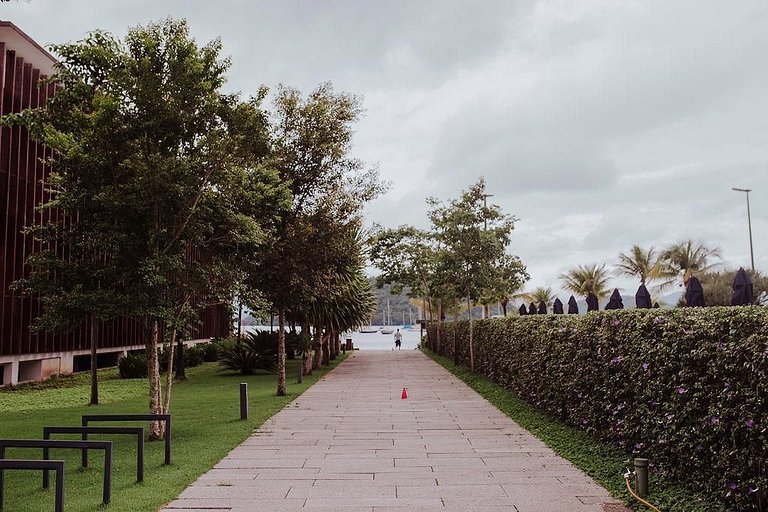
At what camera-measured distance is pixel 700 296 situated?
768 centimetres

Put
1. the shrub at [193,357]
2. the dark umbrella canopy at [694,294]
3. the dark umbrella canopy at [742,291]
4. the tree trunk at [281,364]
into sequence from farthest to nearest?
1. the shrub at [193,357]
2. the tree trunk at [281,364]
3. the dark umbrella canopy at [694,294]
4. the dark umbrella canopy at [742,291]

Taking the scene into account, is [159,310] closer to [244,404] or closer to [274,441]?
[274,441]

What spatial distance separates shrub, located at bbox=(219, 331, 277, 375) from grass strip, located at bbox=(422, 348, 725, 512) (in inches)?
453

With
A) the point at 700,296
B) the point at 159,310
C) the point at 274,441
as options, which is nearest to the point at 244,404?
the point at 274,441

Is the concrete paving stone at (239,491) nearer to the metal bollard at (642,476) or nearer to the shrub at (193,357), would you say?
the metal bollard at (642,476)

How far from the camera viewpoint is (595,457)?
24.9 feet

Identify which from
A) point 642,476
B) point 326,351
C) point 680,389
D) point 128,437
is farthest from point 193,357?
point 680,389

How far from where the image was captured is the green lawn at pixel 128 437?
6.08 meters

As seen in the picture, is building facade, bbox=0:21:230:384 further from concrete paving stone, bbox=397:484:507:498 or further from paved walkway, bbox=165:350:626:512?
concrete paving stone, bbox=397:484:507:498

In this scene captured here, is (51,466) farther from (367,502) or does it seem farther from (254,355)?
(254,355)

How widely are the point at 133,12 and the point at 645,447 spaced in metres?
9.21

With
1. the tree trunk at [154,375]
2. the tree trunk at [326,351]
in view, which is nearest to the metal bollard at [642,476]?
the tree trunk at [154,375]

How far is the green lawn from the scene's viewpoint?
19.9 feet

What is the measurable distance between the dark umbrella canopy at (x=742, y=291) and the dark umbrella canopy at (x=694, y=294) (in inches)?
25.6
